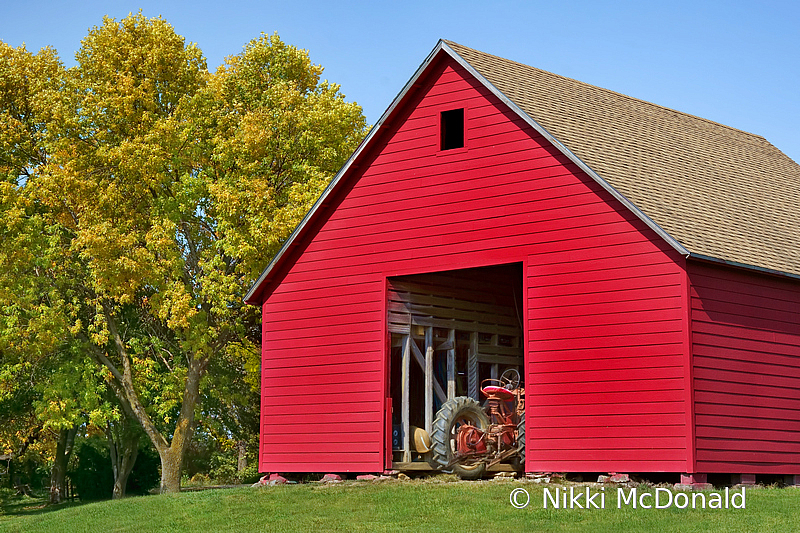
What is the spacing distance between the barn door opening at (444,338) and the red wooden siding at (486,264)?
765 millimetres

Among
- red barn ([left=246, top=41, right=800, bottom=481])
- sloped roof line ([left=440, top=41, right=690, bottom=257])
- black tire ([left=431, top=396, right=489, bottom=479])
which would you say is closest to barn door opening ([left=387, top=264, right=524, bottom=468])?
red barn ([left=246, top=41, right=800, bottom=481])

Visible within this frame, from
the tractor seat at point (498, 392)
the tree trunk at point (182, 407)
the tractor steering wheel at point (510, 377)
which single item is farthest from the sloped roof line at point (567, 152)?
the tree trunk at point (182, 407)

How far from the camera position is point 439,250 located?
21031 millimetres


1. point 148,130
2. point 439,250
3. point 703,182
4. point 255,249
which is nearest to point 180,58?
point 148,130

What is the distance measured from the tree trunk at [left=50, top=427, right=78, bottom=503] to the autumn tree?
9.92m

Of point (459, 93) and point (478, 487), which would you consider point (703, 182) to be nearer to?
→ point (459, 93)

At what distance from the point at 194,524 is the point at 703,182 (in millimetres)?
12243

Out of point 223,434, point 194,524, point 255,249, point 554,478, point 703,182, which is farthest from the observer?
point 223,434

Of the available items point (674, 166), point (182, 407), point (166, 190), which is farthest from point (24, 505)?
point (674, 166)

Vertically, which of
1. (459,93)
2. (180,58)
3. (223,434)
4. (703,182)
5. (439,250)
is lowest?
(223,434)

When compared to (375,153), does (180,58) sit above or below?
above

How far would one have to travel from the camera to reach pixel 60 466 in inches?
1695

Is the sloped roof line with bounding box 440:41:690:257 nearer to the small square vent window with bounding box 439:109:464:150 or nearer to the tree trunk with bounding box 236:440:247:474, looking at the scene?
the small square vent window with bounding box 439:109:464:150

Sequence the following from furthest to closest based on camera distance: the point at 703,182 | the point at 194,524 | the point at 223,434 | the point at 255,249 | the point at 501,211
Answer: the point at 223,434 < the point at 255,249 < the point at 703,182 < the point at 501,211 < the point at 194,524
